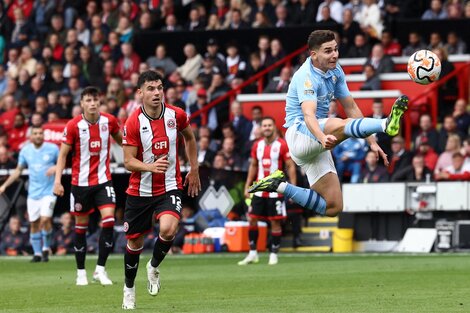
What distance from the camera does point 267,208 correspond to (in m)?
20.8

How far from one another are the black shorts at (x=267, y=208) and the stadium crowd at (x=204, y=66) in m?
3.37

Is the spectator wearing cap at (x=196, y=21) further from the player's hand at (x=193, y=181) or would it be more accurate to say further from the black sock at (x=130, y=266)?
the black sock at (x=130, y=266)

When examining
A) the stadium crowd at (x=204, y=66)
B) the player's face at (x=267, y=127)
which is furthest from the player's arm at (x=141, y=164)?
the stadium crowd at (x=204, y=66)

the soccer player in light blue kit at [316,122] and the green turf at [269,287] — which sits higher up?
the soccer player in light blue kit at [316,122]

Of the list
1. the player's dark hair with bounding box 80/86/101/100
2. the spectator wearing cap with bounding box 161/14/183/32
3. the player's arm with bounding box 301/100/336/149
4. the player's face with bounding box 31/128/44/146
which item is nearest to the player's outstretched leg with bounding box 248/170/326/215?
the player's arm with bounding box 301/100/336/149

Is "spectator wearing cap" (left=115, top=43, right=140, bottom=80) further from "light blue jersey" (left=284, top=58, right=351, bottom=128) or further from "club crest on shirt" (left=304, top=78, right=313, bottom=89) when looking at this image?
"club crest on shirt" (left=304, top=78, right=313, bottom=89)

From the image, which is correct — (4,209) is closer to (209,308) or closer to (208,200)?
(208,200)

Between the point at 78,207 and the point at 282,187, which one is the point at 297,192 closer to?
the point at 282,187

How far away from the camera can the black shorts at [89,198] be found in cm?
1619

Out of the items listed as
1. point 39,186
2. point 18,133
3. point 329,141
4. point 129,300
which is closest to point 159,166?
point 129,300

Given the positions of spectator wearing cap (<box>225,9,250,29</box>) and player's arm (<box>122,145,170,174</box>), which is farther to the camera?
spectator wearing cap (<box>225,9,250,29</box>)

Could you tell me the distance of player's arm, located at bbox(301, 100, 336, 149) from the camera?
11922mm

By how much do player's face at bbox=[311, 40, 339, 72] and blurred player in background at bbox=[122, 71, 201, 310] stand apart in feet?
5.21

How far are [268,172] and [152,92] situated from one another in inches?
332
